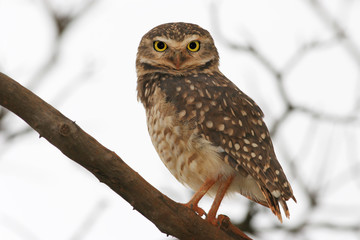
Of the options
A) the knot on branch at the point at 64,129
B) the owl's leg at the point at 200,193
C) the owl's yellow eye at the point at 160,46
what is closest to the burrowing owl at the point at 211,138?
the owl's leg at the point at 200,193

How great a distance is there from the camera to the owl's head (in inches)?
195

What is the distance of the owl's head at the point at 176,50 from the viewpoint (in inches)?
195

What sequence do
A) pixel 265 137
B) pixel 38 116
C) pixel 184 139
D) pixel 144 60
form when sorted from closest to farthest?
pixel 38 116 < pixel 184 139 < pixel 265 137 < pixel 144 60

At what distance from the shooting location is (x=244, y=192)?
4539mm

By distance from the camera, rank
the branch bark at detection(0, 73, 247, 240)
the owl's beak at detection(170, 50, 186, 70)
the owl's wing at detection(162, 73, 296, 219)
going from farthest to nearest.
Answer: the owl's beak at detection(170, 50, 186, 70) → the owl's wing at detection(162, 73, 296, 219) → the branch bark at detection(0, 73, 247, 240)

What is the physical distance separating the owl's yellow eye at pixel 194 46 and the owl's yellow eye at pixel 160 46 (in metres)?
0.22

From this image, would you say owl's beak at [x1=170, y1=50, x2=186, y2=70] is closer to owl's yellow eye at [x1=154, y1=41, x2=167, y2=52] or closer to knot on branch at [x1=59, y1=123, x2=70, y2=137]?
owl's yellow eye at [x1=154, y1=41, x2=167, y2=52]

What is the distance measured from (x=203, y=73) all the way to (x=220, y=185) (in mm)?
1069

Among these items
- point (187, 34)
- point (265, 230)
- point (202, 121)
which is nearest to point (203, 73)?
point (187, 34)

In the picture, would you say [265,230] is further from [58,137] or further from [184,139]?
[58,137]

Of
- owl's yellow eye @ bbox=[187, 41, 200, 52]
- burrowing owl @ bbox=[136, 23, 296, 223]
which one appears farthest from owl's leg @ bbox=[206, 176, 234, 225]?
owl's yellow eye @ bbox=[187, 41, 200, 52]

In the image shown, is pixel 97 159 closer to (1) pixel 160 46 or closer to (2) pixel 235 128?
(2) pixel 235 128

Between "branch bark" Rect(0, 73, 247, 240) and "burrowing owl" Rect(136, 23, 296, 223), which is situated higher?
"burrowing owl" Rect(136, 23, 296, 223)

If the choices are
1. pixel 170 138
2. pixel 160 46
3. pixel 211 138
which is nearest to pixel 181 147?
pixel 170 138
